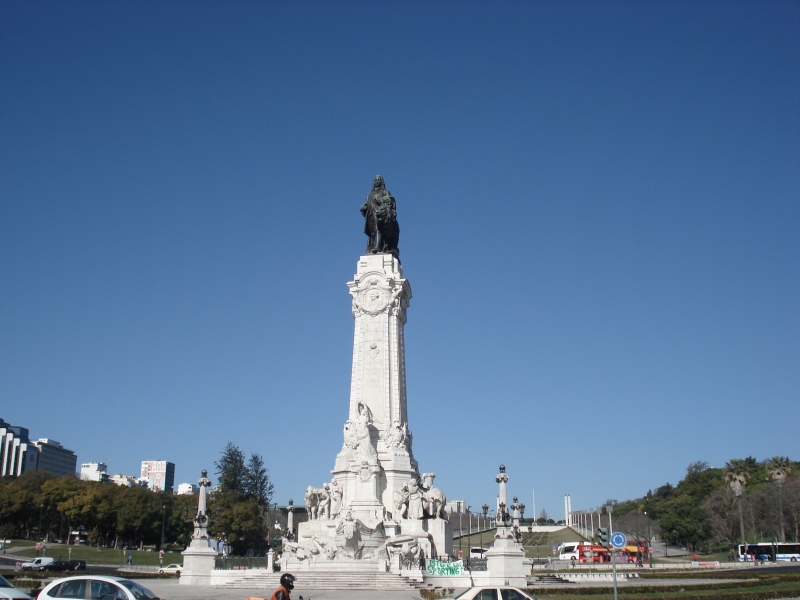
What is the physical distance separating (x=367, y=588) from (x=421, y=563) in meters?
4.00

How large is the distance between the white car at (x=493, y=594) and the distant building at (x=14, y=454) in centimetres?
16774

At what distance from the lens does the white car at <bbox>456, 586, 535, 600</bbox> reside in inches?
708

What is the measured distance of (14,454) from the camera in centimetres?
16850

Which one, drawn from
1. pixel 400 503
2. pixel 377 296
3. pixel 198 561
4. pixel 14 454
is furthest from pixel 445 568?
pixel 14 454

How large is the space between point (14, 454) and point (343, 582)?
162928 millimetres

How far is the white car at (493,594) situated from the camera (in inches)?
708

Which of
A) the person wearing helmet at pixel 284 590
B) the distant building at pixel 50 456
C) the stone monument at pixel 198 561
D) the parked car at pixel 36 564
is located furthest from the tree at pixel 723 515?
the distant building at pixel 50 456

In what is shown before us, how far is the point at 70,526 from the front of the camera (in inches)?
3071

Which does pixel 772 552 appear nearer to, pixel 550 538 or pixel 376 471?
pixel 376 471

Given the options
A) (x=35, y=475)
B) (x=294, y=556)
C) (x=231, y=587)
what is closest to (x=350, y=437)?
(x=294, y=556)

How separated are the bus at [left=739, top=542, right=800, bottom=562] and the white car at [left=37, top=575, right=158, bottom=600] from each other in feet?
181

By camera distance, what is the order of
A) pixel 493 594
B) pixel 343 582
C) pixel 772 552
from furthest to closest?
pixel 772 552 < pixel 343 582 < pixel 493 594

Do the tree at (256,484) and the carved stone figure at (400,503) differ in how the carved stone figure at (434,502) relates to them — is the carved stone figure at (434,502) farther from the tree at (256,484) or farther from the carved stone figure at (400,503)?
the tree at (256,484)

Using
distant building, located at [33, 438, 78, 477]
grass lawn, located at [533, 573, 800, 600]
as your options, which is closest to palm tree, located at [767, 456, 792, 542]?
grass lawn, located at [533, 573, 800, 600]
